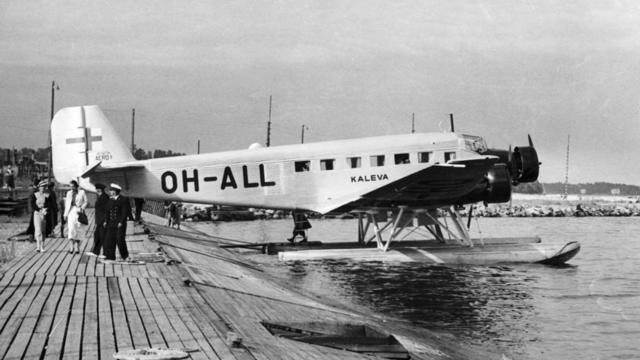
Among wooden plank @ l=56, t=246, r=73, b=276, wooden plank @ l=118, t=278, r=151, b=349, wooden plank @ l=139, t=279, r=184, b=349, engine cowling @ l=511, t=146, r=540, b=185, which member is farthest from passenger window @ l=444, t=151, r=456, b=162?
wooden plank @ l=118, t=278, r=151, b=349

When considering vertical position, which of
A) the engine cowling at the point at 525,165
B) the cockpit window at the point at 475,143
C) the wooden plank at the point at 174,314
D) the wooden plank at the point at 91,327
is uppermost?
the cockpit window at the point at 475,143

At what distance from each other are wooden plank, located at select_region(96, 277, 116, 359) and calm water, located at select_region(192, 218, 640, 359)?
6.65 metres

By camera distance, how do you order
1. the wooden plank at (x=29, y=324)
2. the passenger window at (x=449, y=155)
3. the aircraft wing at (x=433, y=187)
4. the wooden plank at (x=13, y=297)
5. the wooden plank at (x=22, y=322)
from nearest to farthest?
the wooden plank at (x=29, y=324)
the wooden plank at (x=22, y=322)
the wooden plank at (x=13, y=297)
the aircraft wing at (x=433, y=187)
the passenger window at (x=449, y=155)

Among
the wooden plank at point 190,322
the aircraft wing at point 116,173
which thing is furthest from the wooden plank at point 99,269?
the aircraft wing at point 116,173

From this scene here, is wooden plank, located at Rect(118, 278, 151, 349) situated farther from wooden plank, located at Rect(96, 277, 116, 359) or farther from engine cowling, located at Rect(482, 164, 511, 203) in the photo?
engine cowling, located at Rect(482, 164, 511, 203)

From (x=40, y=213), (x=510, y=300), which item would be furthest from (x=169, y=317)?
(x=510, y=300)

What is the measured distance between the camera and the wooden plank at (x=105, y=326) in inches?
288

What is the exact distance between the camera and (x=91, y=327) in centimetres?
834

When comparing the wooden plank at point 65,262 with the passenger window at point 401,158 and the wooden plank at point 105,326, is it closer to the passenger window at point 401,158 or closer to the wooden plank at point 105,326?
the wooden plank at point 105,326

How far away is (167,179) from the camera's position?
24.0m

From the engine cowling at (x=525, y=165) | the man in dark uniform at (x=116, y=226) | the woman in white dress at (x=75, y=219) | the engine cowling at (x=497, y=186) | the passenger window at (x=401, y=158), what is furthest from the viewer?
the engine cowling at (x=525, y=165)

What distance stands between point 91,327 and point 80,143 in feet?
58.2

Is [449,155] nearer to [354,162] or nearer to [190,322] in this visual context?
[354,162]

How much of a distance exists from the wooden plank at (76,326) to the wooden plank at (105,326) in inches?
8.7
